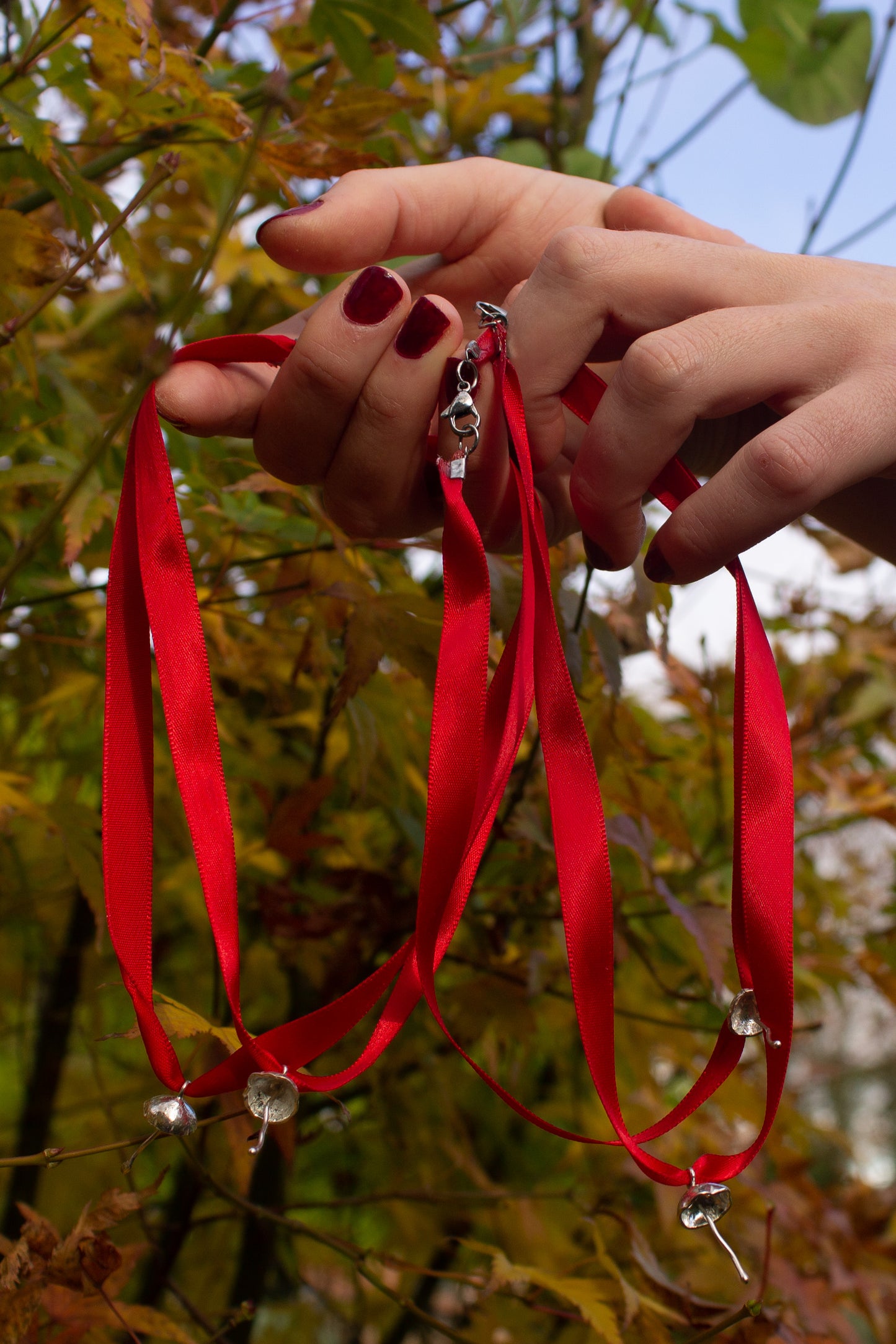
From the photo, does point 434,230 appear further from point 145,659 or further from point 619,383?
point 145,659

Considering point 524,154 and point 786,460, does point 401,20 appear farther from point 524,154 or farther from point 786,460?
point 786,460

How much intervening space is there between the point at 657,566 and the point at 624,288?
6.1 inches

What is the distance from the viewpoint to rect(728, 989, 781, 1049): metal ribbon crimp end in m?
0.50

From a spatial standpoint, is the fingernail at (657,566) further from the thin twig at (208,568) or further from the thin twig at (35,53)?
the thin twig at (35,53)

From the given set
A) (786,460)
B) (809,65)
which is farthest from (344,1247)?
(809,65)

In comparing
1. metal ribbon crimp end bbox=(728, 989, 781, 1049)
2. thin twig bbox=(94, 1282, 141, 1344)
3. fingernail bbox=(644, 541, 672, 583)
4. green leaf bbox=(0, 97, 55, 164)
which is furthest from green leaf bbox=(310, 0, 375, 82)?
thin twig bbox=(94, 1282, 141, 1344)

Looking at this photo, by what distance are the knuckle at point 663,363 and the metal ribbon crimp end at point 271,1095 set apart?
1.22 ft

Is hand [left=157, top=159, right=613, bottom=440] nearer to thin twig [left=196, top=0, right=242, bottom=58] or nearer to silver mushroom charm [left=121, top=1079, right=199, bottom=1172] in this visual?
thin twig [left=196, top=0, right=242, bottom=58]

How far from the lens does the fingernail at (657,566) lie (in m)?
0.55

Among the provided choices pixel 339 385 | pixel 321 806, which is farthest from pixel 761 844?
pixel 321 806

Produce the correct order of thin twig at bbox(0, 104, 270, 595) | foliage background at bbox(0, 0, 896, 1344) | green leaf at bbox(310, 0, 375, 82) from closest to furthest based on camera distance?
thin twig at bbox(0, 104, 270, 595), foliage background at bbox(0, 0, 896, 1344), green leaf at bbox(310, 0, 375, 82)

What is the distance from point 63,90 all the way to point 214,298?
1.44ft

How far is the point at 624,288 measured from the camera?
55 cm

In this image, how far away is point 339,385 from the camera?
529 mm
